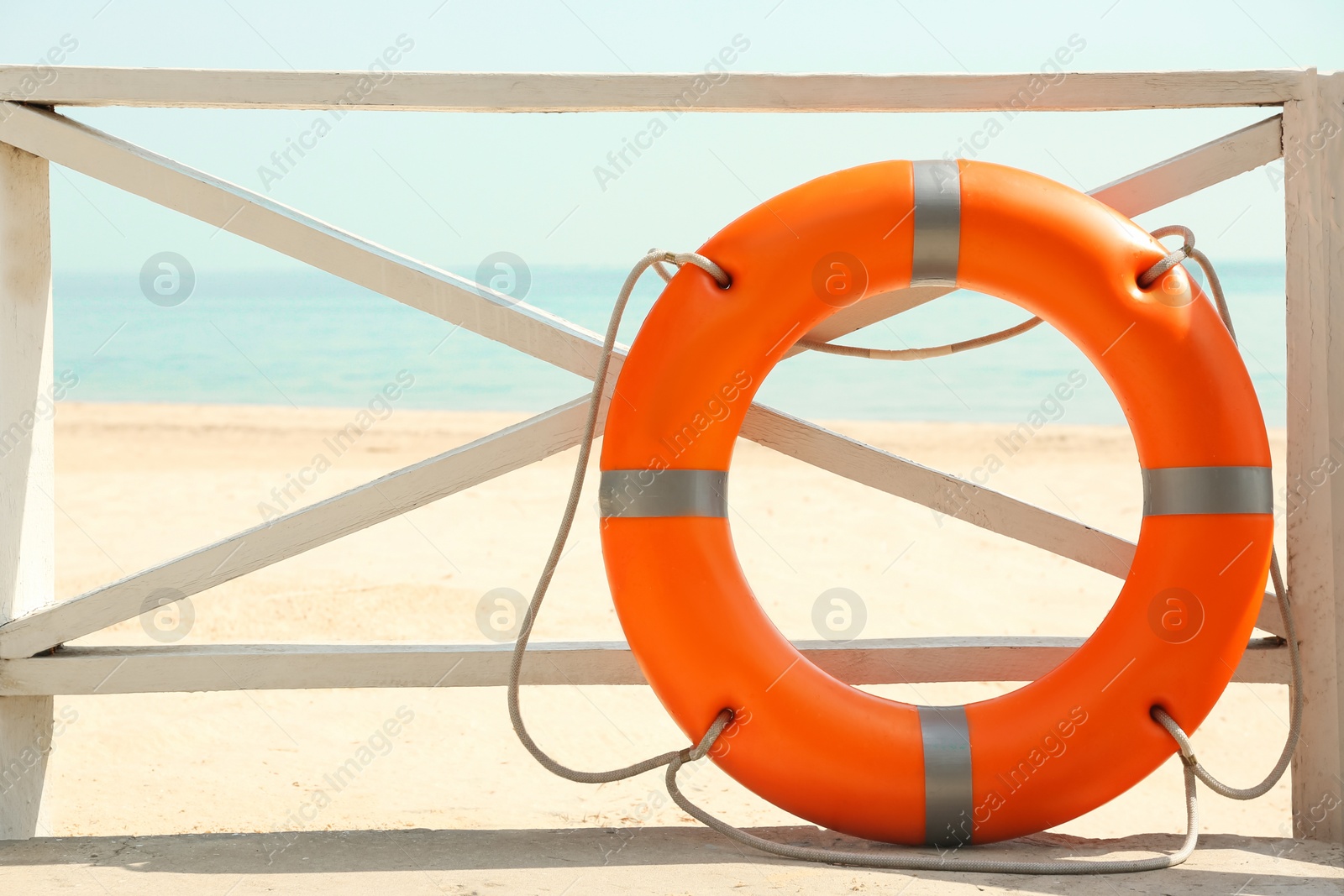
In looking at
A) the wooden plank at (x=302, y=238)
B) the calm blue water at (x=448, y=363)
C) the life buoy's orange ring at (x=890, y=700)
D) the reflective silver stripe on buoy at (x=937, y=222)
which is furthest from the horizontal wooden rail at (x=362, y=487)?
the calm blue water at (x=448, y=363)

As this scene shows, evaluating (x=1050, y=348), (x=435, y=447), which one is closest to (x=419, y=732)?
(x=435, y=447)

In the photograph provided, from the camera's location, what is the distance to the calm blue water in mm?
11055

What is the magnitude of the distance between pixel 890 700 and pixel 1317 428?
770mm

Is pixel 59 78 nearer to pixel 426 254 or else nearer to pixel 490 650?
pixel 490 650

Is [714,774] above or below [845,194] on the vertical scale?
below

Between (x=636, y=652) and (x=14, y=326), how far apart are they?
3.57 ft

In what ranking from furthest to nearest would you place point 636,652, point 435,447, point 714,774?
1. point 435,447
2. point 714,774
3. point 636,652

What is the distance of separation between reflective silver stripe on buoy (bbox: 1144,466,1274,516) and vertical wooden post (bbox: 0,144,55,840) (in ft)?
5.48

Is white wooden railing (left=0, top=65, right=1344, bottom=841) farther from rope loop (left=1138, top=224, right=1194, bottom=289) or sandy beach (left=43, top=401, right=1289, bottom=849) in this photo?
sandy beach (left=43, top=401, right=1289, bottom=849)

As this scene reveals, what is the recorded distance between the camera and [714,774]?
2.11m

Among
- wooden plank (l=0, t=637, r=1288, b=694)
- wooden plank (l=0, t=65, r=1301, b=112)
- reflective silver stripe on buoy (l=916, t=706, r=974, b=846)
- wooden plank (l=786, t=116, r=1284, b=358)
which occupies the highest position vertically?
wooden plank (l=0, t=65, r=1301, b=112)

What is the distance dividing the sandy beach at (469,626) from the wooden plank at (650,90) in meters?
1.10

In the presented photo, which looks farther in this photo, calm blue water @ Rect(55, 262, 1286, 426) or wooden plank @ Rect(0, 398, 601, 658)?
calm blue water @ Rect(55, 262, 1286, 426)

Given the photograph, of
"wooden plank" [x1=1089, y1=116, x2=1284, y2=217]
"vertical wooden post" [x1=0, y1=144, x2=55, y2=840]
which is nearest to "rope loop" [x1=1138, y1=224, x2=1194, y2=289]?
"wooden plank" [x1=1089, y1=116, x2=1284, y2=217]
